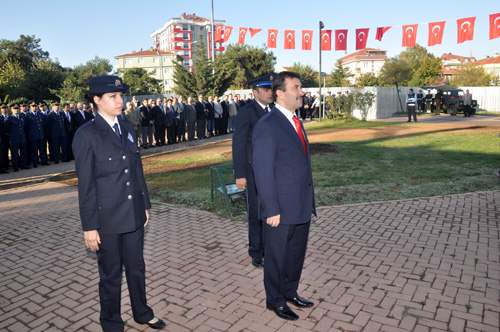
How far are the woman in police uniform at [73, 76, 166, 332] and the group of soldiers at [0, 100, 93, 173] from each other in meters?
11.2

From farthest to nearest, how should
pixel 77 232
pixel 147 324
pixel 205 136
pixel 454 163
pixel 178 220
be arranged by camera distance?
pixel 205 136 < pixel 454 163 < pixel 178 220 < pixel 77 232 < pixel 147 324

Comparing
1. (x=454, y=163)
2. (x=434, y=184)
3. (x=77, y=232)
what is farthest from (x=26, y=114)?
(x=454, y=163)

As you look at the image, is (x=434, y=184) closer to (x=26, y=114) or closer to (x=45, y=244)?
(x=45, y=244)

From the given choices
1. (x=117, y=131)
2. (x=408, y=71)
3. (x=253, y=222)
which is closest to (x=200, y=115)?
(x=253, y=222)

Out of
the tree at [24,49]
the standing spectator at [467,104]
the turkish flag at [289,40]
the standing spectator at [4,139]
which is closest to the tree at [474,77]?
the standing spectator at [467,104]

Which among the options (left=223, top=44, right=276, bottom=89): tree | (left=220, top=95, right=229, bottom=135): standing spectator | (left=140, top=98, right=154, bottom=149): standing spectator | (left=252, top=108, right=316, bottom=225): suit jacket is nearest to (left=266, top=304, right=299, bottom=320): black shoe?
(left=252, top=108, right=316, bottom=225): suit jacket

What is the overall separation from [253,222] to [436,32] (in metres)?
19.0

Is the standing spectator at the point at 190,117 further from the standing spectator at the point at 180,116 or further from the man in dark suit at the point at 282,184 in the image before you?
the man in dark suit at the point at 282,184

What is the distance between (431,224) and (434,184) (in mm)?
2723

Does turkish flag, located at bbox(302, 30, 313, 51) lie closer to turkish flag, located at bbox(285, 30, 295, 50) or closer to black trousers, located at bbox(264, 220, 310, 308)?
turkish flag, located at bbox(285, 30, 295, 50)

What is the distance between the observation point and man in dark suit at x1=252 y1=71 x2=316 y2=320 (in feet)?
→ 10.9

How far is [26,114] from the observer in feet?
41.9

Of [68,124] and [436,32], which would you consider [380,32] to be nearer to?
[436,32]

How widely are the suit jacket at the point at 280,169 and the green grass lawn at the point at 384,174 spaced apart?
369cm
